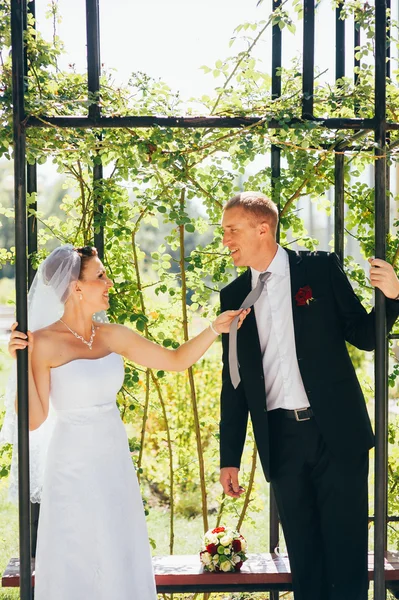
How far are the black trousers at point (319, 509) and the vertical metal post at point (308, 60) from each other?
1254 mm

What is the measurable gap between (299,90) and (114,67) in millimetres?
818

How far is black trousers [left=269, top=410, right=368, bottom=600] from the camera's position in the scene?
3070 mm

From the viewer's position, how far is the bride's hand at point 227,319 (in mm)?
3100

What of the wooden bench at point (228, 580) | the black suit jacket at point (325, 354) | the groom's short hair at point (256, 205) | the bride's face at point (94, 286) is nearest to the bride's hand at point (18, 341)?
the bride's face at point (94, 286)

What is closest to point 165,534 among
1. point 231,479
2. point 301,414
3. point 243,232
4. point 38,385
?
point 231,479

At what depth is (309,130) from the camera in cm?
312

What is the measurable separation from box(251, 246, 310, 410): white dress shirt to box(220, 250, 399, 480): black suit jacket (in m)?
0.04

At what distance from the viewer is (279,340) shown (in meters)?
3.16

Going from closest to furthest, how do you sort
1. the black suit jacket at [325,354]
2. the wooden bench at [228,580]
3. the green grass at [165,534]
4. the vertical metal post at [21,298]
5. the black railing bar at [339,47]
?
1. the vertical metal post at [21,298]
2. the black suit jacket at [325,354]
3. the wooden bench at [228,580]
4. the black railing bar at [339,47]
5. the green grass at [165,534]

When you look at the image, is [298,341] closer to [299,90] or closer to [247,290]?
[247,290]

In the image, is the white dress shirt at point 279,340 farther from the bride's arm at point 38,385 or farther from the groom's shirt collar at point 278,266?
the bride's arm at point 38,385

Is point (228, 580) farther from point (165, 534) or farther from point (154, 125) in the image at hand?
point (165, 534)

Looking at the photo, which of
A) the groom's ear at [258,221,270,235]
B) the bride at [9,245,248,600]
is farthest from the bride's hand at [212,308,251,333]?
the groom's ear at [258,221,270,235]

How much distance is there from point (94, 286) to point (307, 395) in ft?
3.29
